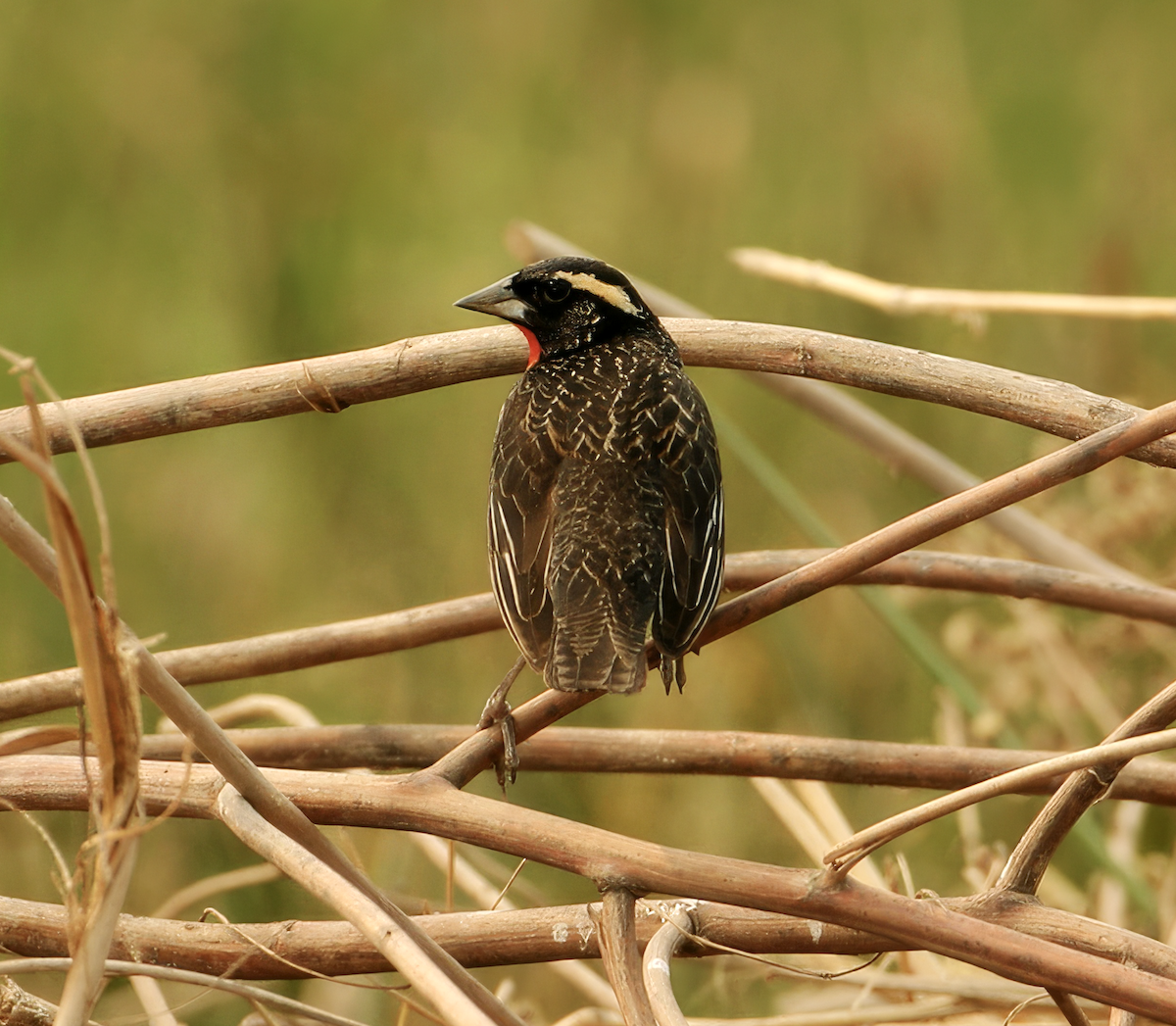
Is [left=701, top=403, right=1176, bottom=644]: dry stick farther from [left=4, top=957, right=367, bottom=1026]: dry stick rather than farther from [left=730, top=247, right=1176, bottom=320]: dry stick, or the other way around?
[left=730, top=247, right=1176, bottom=320]: dry stick

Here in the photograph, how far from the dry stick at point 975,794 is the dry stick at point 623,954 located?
0.23 metres

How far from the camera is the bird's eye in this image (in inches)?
120

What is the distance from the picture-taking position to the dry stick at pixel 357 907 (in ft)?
4.12

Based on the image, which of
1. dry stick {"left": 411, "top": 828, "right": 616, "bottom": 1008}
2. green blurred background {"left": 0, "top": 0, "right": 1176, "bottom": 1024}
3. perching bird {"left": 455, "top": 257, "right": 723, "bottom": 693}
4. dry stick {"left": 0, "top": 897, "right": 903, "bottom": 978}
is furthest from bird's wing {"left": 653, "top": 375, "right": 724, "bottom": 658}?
green blurred background {"left": 0, "top": 0, "right": 1176, "bottom": 1024}

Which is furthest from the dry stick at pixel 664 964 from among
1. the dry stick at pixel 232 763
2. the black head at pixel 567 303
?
the black head at pixel 567 303

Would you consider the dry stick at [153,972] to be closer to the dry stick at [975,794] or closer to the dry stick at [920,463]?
the dry stick at [975,794]

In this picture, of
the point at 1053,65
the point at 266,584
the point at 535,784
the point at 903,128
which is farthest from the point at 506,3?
the point at 535,784

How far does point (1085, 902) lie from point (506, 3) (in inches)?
160

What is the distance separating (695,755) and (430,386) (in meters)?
0.75

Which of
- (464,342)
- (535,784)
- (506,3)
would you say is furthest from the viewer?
(506,3)

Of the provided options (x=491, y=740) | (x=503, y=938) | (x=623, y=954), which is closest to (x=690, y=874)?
(x=623, y=954)

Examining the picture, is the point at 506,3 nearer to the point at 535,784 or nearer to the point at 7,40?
the point at 7,40

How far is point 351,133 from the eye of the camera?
5.44 metres

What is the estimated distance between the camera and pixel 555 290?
3.06 metres
